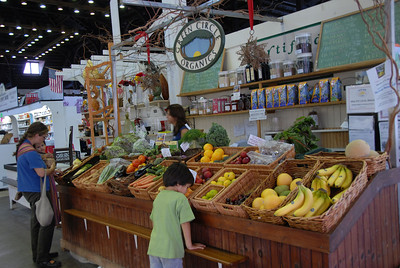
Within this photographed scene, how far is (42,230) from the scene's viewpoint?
4.09 metres

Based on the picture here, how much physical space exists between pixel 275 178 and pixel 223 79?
346 cm

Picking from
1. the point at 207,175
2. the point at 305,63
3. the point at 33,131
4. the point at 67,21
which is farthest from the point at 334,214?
the point at 67,21

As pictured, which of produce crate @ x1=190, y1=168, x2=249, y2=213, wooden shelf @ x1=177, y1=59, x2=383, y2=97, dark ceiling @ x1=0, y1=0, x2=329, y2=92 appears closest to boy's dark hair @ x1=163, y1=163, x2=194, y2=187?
produce crate @ x1=190, y1=168, x2=249, y2=213

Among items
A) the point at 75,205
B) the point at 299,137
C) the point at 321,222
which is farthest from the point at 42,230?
the point at 321,222

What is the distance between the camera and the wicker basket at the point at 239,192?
2314 millimetres

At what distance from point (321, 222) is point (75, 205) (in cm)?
357

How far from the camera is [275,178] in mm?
2600

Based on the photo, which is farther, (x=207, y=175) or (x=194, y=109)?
(x=194, y=109)

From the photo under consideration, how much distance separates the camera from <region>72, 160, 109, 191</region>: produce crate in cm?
403

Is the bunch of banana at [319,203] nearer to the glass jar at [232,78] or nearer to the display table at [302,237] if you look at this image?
the display table at [302,237]

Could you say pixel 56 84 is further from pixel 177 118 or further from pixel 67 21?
pixel 177 118

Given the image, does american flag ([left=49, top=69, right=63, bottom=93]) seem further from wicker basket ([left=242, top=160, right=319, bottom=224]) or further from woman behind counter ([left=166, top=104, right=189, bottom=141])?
wicker basket ([left=242, top=160, right=319, bottom=224])

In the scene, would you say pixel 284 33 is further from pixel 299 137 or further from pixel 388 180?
pixel 388 180

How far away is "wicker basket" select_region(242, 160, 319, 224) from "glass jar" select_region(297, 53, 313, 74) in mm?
2482
